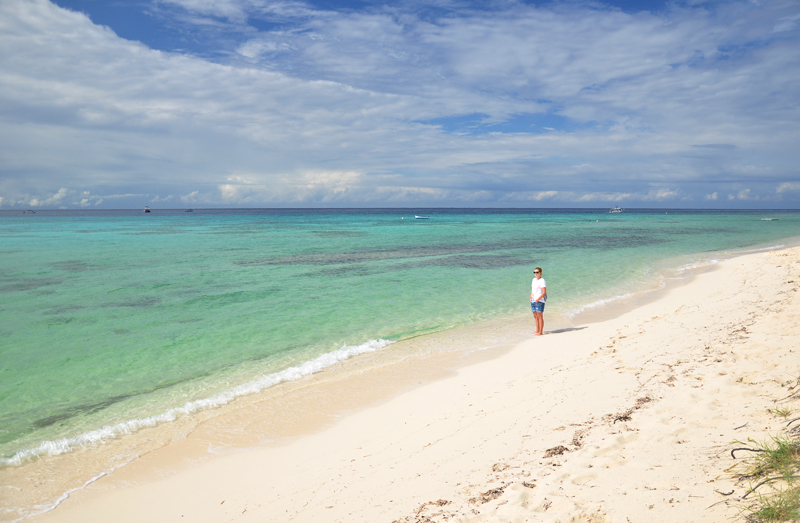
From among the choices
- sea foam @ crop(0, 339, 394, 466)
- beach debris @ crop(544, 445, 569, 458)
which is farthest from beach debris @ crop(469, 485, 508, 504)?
sea foam @ crop(0, 339, 394, 466)

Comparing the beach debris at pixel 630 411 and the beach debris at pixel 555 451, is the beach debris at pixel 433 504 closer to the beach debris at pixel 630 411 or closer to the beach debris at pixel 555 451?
the beach debris at pixel 555 451

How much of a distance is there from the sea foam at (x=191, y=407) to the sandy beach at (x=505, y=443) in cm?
78

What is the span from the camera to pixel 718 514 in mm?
3211

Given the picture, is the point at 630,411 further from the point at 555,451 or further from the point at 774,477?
the point at 774,477

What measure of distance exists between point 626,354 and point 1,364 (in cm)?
1524

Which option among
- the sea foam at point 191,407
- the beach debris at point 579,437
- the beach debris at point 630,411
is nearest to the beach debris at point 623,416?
the beach debris at point 630,411

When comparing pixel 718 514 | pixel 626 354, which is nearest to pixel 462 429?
A: pixel 718 514

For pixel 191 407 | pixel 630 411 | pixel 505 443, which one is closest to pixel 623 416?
pixel 630 411

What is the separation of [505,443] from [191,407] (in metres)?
6.39

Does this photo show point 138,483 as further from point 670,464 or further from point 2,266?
point 2,266

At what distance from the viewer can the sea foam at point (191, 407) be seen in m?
7.00

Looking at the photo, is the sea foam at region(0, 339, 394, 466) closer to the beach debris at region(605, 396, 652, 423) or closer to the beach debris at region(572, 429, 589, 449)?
the beach debris at region(572, 429, 589, 449)

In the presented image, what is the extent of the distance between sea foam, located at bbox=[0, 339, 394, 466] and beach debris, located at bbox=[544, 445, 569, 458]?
21.4 feet

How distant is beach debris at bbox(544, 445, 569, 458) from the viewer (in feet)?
15.7
